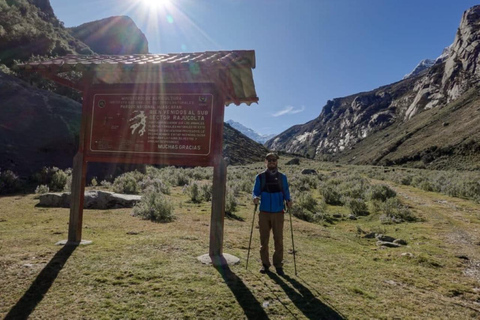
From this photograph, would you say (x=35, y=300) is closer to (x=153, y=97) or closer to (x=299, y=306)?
(x=299, y=306)

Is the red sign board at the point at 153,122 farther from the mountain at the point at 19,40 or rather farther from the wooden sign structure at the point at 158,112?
the mountain at the point at 19,40

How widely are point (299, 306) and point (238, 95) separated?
5576 millimetres

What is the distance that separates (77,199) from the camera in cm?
709

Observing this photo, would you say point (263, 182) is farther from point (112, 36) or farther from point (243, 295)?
point (112, 36)

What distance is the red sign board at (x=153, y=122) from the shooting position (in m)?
6.72

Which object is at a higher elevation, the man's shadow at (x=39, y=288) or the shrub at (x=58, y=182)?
the shrub at (x=58, y=182)

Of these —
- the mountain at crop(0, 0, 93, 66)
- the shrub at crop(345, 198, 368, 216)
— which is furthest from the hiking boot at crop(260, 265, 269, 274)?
the mountain at crop(0, 0, 93, 66)

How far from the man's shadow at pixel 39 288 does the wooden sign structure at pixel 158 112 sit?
1207 millimetres

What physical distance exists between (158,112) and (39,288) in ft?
14.0

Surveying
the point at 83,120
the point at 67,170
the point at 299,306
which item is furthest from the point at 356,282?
the point at 67,170

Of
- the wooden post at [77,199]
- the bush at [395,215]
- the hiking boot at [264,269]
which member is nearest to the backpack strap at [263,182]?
the hiking boot at [264,269]

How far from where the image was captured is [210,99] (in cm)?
676

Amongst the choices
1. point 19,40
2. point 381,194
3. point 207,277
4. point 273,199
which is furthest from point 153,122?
point 19,40

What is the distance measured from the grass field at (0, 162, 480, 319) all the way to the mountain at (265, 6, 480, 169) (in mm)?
57710
